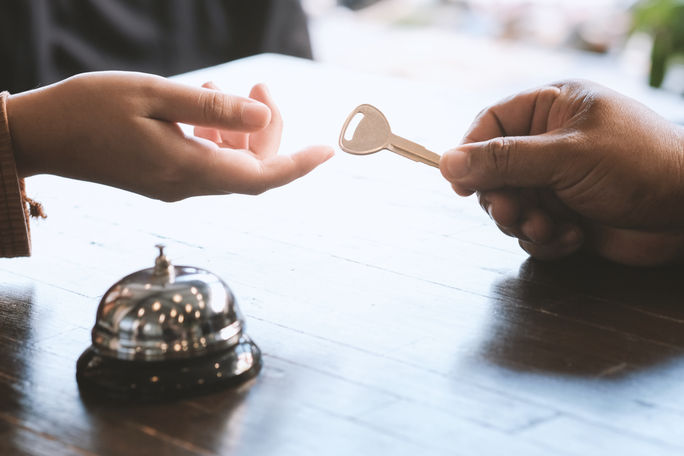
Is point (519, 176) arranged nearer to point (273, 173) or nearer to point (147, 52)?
point (273, 173)

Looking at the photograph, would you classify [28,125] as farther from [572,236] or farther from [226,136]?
[572,236]

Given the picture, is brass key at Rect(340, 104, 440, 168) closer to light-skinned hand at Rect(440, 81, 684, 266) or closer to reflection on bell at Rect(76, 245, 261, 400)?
light-skinned hand at Rect(440, 81, 684, 266)

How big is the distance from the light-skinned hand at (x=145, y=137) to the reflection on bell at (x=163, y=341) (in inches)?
9.5

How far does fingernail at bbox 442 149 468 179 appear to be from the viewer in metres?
0.95

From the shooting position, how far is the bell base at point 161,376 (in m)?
0.62

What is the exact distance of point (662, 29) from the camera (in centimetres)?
366

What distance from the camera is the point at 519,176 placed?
947mm

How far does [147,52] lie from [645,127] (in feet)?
6.88

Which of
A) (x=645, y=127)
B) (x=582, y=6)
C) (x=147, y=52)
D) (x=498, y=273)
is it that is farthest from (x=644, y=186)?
(x=582, y=6)

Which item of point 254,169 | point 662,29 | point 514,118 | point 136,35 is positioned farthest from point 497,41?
point 254,169

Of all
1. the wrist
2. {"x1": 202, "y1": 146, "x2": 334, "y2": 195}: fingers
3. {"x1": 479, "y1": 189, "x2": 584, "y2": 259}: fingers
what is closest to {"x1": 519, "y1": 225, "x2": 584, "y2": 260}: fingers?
{"x1": 479, "y1": 189, "x2": 584, "y2": 259}: fingers

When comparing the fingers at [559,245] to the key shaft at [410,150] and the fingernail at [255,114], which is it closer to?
the key shaft at [410,150]

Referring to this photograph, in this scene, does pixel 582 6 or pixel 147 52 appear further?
pixel 582 6

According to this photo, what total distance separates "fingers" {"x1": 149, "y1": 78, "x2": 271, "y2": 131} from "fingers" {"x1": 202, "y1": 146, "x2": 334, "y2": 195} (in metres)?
0.03
